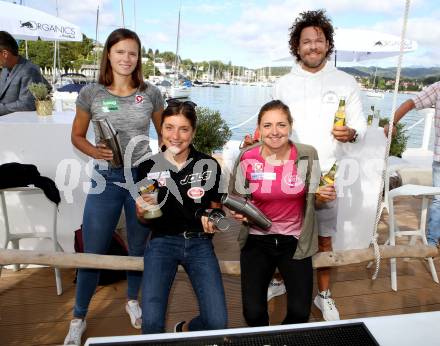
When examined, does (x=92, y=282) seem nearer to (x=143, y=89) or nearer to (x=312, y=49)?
(x=143, y=89)

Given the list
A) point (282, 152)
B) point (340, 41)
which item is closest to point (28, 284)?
point (282, 152)

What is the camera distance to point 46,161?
343cm

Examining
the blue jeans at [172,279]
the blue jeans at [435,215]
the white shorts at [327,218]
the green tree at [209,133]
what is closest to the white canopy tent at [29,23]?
the green tree at [209,133]

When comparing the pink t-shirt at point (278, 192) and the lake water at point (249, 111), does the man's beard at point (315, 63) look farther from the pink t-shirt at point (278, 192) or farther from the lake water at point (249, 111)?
the pink t-shirt at point (278, 192)

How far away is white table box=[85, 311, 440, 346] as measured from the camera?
1283 mm

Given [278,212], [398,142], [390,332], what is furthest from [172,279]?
[398,142]

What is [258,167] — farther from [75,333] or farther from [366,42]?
[366,42]

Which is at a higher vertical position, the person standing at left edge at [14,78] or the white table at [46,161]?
the person standing at left edge at [14,78]

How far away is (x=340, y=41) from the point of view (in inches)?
365

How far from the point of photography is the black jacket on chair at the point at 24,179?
9.77ft

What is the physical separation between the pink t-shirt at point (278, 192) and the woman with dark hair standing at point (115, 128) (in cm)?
69

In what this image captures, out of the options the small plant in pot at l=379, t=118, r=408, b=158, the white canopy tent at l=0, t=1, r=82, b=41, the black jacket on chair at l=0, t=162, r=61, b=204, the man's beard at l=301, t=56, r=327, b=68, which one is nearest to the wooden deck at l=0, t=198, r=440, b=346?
the black jacket on chair at l=0, t=162, r=61, b=204

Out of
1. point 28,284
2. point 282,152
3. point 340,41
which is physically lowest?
point 28,284

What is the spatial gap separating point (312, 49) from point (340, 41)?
7.53 meters
